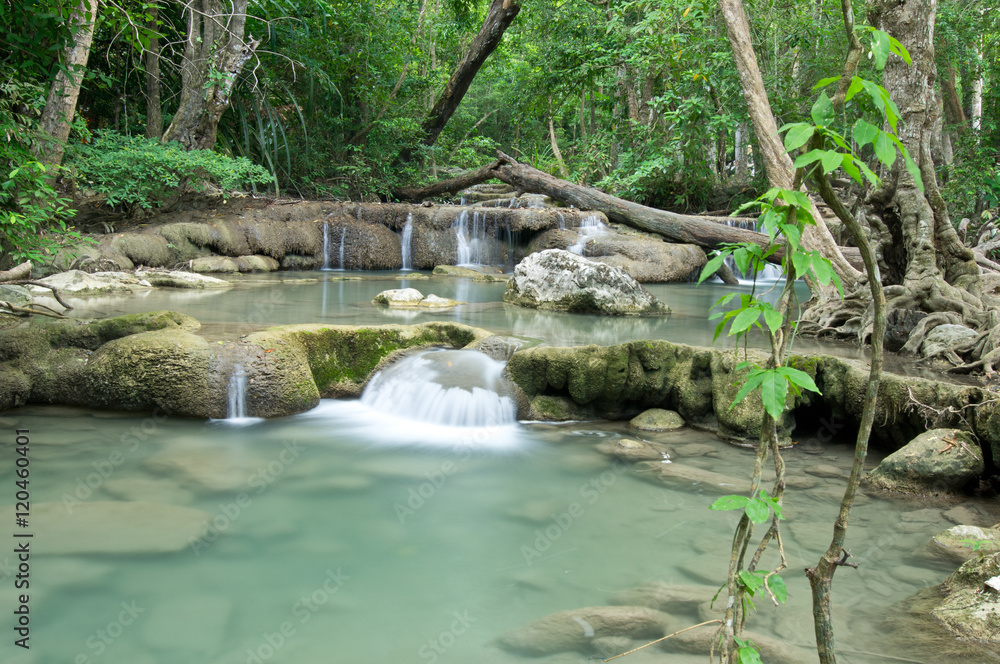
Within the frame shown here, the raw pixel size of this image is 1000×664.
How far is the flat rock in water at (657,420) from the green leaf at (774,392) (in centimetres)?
362

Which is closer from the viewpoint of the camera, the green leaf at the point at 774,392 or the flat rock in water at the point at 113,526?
the green leaf at the point at 774,392

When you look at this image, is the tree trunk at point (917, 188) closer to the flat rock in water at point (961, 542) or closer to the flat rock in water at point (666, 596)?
the flat rock in water at point (961, 542)

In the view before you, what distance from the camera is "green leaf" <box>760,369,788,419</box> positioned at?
1349 millimetres

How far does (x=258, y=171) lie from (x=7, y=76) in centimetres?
696

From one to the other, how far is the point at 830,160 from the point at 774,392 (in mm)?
467

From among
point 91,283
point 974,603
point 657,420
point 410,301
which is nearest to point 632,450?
point 657,420

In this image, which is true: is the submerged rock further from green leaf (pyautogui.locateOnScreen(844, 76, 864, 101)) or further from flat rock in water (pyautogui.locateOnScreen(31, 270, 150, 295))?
green leaf (pyautogui.locateOnScreen(844, 76, 864, 101))

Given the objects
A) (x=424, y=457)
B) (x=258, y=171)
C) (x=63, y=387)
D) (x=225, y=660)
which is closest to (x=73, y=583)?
(x=225, y=660)

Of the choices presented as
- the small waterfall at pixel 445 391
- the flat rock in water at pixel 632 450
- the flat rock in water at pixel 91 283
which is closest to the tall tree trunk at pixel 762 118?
the flat rock in water at pixel 632 450

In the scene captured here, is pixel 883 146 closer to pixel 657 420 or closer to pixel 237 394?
pixel 657 420

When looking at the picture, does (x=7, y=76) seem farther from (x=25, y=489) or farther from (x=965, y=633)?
(x=965, y=633)

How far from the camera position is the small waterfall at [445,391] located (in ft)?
16.3

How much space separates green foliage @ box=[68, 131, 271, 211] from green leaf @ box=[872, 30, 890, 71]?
33.5ft

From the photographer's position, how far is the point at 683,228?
1280 centimetres
